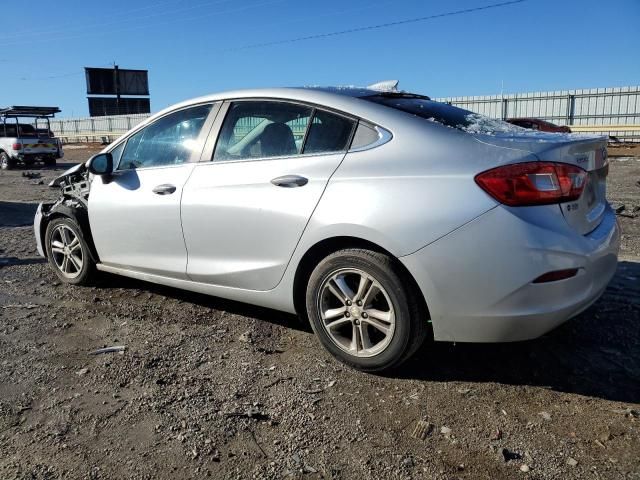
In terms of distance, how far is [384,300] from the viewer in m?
3.00

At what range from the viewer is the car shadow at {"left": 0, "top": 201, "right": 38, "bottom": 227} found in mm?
8227

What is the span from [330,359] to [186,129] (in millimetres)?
1981

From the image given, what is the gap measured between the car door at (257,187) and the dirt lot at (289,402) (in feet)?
1.73

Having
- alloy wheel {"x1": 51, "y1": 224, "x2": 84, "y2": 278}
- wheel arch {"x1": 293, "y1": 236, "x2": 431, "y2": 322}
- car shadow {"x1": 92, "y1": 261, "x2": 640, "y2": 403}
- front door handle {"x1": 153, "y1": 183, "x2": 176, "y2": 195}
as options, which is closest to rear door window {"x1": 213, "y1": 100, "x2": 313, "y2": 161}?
front door handle {"x1": 153, "y1": 183, "x2": 176, "y2": 195}

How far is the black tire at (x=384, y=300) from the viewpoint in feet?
9.35

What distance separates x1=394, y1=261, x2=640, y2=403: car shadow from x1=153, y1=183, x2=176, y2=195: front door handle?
6.49ft

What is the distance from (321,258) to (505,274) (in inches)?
42.3

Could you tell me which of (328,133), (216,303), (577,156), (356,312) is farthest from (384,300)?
(216,303)

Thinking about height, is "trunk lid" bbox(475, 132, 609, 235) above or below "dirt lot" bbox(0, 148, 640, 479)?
above

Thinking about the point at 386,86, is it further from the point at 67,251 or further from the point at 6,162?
the point at 6,162

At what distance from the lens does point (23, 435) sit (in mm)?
2553

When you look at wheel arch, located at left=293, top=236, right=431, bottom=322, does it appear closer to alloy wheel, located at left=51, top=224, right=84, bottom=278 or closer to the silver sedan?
the silver sedan

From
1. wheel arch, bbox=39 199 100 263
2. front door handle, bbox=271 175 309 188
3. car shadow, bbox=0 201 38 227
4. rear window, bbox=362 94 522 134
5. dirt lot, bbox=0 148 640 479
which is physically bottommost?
car shadow, bbox=0 201 38 227

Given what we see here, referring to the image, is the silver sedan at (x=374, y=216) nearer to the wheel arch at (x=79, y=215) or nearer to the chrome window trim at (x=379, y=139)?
the chrome window trim at (x=379, y=139)
